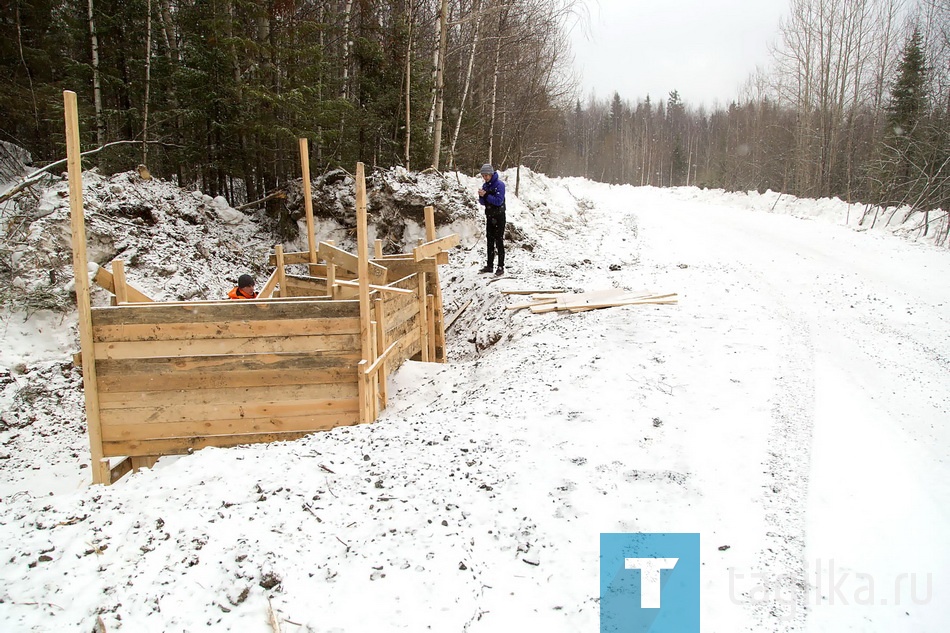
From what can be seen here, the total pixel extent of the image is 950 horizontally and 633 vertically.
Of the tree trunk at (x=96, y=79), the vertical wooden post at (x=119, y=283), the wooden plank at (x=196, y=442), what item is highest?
the tree trunk at (x=96, y=79)

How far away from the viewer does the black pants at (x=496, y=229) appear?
9.89 m

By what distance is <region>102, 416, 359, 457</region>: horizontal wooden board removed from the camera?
485 centimetres

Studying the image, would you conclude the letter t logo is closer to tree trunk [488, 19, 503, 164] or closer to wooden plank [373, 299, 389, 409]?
wooden plank [373, 299, 389, 409]

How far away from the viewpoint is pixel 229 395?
4.96 m

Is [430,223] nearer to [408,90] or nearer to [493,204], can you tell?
[493,204]

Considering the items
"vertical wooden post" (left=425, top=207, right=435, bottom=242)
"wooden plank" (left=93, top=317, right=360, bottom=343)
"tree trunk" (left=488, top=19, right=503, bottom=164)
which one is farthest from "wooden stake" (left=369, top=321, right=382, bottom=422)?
"tree trunk" (left=488, top=19, right=503, bottom=164)

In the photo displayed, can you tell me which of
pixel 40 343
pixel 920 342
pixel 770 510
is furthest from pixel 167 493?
pixel 920 342

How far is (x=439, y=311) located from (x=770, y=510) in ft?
19.9

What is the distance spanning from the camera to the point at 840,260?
1066 centimetres

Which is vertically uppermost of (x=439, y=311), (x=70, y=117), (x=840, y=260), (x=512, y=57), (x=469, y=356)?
(x=512, y=57)

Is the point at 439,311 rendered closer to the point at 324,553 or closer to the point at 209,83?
the point at 324,553

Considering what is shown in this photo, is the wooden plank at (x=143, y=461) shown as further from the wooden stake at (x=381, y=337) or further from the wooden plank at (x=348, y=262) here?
the wooden plank at (x=348, y=262)

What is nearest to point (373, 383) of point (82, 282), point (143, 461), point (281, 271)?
point (143, 461)

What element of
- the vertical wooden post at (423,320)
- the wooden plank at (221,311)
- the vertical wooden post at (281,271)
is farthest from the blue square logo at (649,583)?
the vertical wooden post at (281,271)
